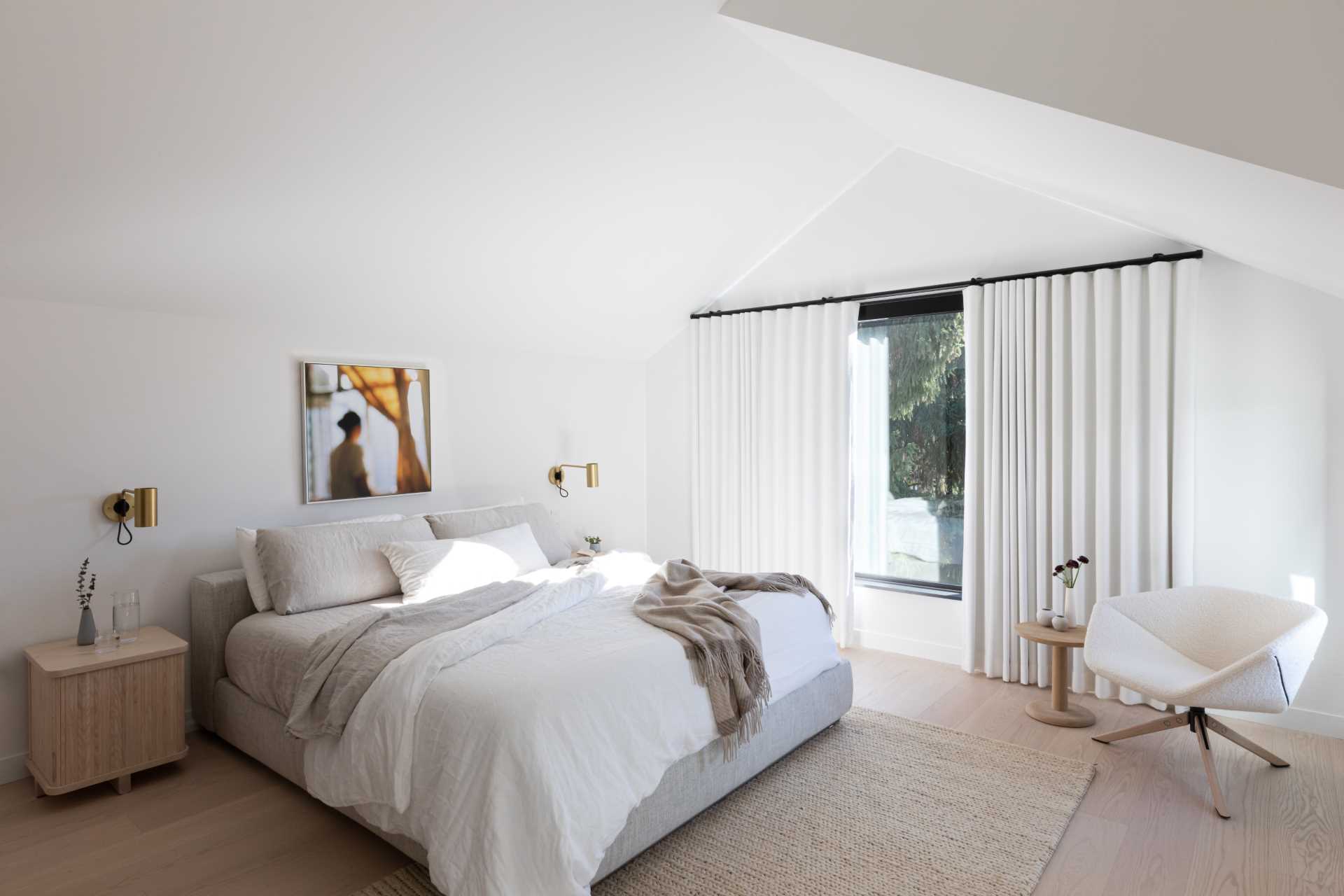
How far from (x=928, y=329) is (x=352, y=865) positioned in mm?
3880

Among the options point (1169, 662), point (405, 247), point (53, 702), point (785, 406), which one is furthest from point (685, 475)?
point (53, 702)

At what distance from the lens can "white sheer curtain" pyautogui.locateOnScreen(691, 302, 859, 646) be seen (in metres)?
4.73

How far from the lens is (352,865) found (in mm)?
2408

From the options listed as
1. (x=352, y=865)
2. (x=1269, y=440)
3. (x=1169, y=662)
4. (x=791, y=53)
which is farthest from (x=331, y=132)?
(x=1269, y=440)

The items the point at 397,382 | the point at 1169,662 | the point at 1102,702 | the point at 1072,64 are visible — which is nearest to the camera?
the point at 1072,64

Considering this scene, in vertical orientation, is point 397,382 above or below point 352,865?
above

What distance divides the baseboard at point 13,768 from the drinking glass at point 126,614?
0.56 meters

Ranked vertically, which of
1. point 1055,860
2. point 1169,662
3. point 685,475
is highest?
point 685,475

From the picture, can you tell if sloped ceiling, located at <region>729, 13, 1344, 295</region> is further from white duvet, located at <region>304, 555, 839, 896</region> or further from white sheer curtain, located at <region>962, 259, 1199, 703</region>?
white duvet, located at <region>304, 555, 839, 896</region>

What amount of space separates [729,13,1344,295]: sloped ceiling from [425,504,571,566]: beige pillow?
2644mm

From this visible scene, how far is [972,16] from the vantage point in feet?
6.23

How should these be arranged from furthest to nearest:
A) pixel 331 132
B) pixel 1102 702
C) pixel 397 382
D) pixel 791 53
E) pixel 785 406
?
pixel 785 406 → pixel 397 382 → pixel 1102 702 → pixel 791 53 → pixel 331 132

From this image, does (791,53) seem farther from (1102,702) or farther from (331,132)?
(1102,702)

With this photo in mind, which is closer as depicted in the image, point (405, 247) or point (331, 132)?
point (331, 132)
